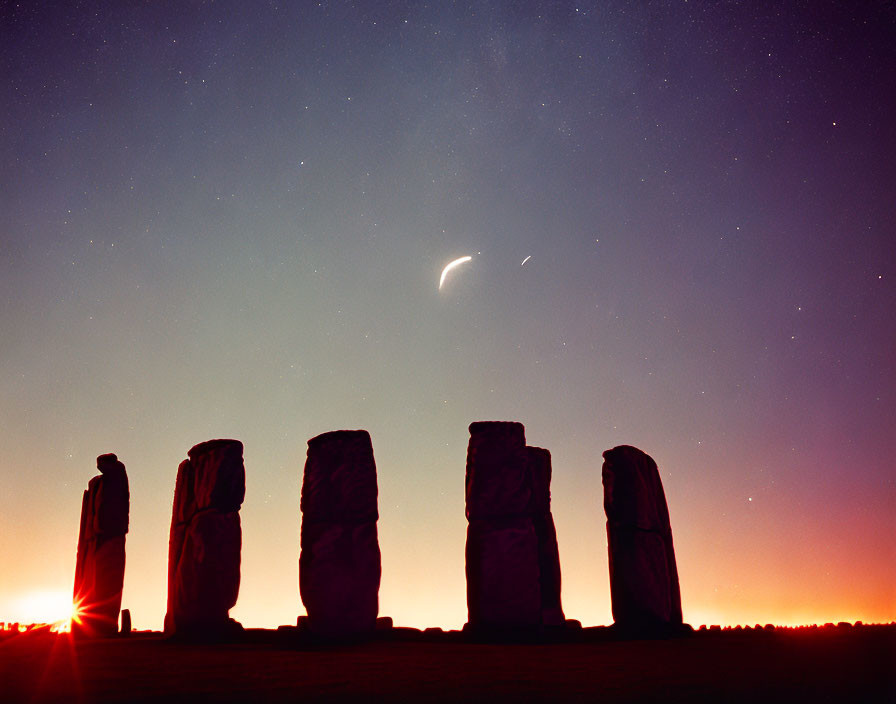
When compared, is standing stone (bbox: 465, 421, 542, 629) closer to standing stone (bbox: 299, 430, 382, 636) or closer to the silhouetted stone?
standing stone (bbox: 299, 430, 382, 636)

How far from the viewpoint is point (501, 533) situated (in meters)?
11.4

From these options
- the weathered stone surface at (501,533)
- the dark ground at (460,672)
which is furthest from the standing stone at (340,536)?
the weathered stone surface at (501,533)

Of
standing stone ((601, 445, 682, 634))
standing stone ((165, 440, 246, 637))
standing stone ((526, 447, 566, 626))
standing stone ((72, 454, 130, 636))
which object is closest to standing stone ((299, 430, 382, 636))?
standing stone ((165, 440, 246, 637))

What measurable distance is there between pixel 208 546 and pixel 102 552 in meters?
5.49

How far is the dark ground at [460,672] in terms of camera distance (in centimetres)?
559

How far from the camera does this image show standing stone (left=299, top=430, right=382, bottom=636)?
1045cm

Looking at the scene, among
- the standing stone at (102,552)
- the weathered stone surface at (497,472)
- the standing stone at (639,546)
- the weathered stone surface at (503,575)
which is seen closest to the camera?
the weathered stone surface at (503,575)

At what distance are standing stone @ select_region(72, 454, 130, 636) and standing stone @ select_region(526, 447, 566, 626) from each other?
29.0ft

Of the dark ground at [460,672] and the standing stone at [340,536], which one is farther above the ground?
the standing stone at [340,536]

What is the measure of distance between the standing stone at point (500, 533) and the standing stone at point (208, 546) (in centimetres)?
376

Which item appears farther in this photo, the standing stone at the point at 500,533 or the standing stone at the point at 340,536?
the standing stone at the point at 500,533

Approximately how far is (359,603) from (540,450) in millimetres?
6095

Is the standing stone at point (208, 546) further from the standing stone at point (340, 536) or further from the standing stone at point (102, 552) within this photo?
the standing stone at point (102, 552)

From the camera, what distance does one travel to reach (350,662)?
7734 millimetres
